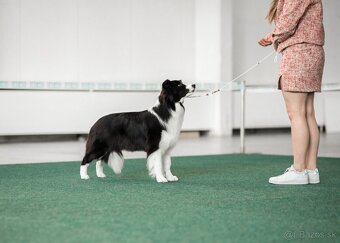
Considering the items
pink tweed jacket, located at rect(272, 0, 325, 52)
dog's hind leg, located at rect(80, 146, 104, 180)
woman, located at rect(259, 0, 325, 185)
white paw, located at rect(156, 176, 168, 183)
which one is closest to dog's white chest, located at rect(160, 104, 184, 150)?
white paw, located at rect(156, 176, 168, 183)

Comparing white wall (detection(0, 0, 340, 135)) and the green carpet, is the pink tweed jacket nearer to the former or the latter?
the green carpet

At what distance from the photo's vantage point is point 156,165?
454 centimetres

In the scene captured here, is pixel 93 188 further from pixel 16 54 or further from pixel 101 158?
pixel 16 54

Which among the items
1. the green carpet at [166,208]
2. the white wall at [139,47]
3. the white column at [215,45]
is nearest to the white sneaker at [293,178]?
the green carpet at [166,208]

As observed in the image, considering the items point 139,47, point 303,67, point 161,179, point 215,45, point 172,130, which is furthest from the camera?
point 215,45

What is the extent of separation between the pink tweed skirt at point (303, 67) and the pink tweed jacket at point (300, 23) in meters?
0.05

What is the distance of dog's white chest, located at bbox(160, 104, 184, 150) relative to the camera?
181 inches

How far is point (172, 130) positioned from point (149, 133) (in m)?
0.19

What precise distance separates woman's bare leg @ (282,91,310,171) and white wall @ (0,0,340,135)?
6.84 metres

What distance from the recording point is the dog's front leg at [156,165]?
14.9 feet

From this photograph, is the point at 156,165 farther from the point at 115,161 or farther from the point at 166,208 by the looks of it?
the point at 166,208

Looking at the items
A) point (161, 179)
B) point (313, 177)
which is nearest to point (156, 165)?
point (161, 179)

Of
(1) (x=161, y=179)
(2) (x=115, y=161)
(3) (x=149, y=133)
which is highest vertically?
(3) (x=149, y=133)

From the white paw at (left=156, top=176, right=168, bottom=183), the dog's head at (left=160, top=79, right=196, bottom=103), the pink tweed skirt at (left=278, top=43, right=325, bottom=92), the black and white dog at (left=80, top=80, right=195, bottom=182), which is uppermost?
the pink tweed skirt at (left=278, top=43, right=325, bottom=92)
